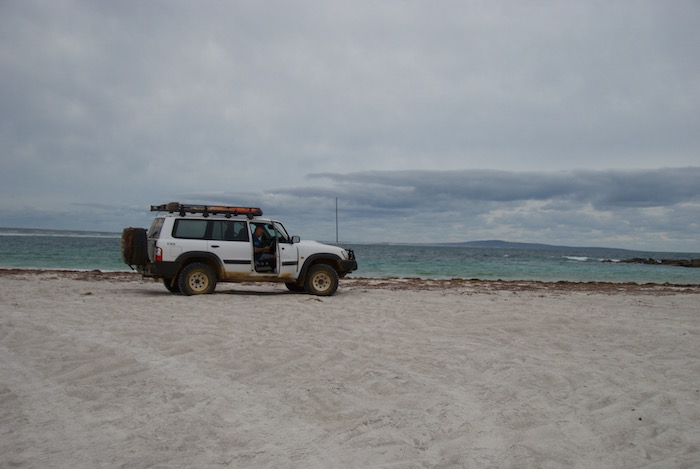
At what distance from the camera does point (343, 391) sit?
5.36 m

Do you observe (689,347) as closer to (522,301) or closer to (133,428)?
(522,301)

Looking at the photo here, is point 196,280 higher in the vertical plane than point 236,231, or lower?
lower

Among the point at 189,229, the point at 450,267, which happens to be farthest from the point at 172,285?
the point at 450,267

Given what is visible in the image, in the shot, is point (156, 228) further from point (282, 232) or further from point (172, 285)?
point (282, 232)

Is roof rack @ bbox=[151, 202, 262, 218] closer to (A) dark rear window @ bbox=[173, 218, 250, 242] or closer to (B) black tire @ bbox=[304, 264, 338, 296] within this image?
(A) dark rear window @ bbox=[173, 218, 250, 242]

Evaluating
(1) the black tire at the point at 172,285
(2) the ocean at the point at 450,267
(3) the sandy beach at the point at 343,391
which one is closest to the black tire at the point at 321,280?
(1) the black tire at the point at 172,285

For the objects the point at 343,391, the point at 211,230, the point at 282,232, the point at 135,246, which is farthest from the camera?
the point at 282,232

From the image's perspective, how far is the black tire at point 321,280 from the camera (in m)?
13.5

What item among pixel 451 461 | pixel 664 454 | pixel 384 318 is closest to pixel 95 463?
pixel 451 461

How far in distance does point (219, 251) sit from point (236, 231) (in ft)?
2.06

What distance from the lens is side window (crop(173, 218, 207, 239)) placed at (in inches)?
492

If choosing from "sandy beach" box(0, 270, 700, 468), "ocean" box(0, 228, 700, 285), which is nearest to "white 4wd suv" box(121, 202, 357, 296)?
"sandy beach" box(0, 270, 700, 468)

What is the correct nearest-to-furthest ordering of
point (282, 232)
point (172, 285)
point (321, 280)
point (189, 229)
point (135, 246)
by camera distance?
1. point (135, 246)
2. point (189, 229)
3. point (282, 232)
4. point (172, 285)
5. point (321, 280)

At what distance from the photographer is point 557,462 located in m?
3.94
